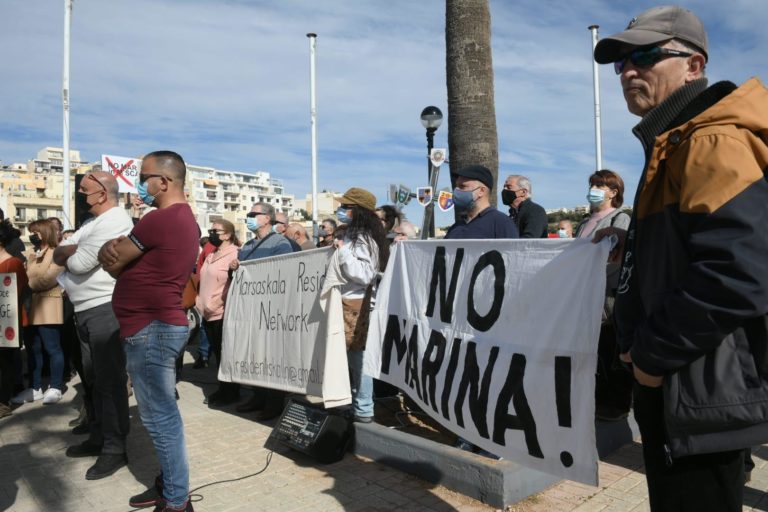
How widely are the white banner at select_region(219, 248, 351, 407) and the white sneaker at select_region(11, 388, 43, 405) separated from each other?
2.38 metres

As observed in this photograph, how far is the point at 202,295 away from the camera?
6.90 metres

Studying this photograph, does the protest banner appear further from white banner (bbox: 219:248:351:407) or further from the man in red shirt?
the man in red shirt

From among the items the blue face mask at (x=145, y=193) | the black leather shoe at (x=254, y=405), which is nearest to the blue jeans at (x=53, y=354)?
the black leather shoe at (x=254, y=405)

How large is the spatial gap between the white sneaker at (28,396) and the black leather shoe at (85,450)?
8.00ft

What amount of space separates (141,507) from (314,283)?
2157 mm

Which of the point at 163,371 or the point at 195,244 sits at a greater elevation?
the point at 195,244

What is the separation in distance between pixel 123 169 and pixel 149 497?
829 centimetres

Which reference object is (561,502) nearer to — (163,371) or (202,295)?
(163,371)

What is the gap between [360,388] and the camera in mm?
4766

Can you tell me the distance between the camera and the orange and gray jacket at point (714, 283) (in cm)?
156

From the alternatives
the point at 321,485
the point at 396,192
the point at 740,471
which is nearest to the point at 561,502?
the point at 321,485

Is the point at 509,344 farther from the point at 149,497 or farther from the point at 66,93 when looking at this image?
the point at 66,93

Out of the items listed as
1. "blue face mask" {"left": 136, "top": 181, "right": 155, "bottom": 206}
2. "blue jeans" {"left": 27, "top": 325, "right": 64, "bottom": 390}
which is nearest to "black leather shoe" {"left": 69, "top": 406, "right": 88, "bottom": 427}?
"blue jeans" {"left": 27, "top": 325, "right": 64, "bottom": 390}

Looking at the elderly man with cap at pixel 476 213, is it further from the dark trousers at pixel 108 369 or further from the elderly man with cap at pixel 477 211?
the dark trousers at pixel 108 369
